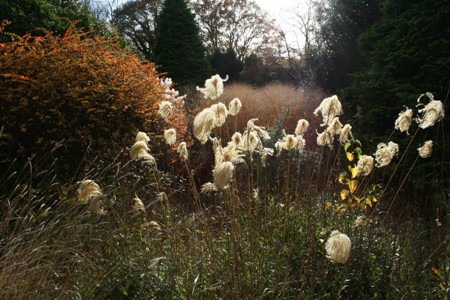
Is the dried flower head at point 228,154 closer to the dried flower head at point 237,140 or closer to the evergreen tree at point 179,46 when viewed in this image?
the dried flower head at point 237,140

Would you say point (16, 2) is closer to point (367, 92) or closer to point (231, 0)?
point (367, 92)

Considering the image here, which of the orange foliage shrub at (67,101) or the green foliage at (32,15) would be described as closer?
the orange foliage shrub at (67,101)

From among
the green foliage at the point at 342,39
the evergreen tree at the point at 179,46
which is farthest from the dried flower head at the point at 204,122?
the evergreen tree at the point at 179,46

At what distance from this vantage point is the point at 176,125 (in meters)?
5.86

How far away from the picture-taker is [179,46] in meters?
18.6

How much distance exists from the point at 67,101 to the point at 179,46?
1477 centimetres

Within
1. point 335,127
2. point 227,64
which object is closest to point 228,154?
point 335,127

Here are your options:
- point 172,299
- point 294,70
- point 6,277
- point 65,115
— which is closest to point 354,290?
point 172,299

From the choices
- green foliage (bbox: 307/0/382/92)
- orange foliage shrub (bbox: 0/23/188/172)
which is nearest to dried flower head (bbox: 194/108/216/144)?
orange foliage shrub (bbox: 0/23/188/172)

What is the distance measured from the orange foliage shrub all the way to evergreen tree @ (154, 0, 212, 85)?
1326 centimetres

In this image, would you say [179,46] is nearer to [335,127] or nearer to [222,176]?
[335,127]

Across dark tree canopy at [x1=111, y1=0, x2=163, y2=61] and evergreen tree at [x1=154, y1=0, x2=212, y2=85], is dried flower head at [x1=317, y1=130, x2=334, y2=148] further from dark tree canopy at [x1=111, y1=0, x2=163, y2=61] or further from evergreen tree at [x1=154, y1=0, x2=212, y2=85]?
dark tree canopy at [x1=111, y1=0, x2=163, y2=61]

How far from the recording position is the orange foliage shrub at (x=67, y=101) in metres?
4.18

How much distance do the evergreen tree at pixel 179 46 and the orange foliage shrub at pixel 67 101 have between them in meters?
13.3
